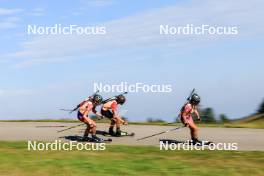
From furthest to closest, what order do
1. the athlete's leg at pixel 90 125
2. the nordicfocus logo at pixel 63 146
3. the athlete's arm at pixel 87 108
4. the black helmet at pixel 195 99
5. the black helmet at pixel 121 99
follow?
the black helmet at pixel 121 99 → the athlete's arm at pixel 87 108 → the athlete's leg at pixel 90 125 → the black helmet at pixel 195 99 → the nordicfocus logo at pixel 63 146

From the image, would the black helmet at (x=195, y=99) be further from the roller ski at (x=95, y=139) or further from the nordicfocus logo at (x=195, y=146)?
the roller ski at (x=95, y=139)

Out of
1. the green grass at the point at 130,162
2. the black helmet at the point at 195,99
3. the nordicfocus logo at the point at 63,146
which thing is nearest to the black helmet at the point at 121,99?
the nordicfocus logo at the point at 63,146

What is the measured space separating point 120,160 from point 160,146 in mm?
3841

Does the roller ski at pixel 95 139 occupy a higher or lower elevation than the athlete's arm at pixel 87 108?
lower

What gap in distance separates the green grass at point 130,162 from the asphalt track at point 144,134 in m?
2.82

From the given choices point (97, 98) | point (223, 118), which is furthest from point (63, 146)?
point (223, 118)

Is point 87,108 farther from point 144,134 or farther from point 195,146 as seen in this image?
point 195,146

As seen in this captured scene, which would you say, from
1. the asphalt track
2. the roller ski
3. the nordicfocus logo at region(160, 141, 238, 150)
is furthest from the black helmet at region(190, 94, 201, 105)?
the roller ski

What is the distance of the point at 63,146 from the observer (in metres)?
17.7

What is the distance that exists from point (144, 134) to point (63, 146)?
16.0 ft

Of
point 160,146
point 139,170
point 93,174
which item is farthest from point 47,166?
point 160,146

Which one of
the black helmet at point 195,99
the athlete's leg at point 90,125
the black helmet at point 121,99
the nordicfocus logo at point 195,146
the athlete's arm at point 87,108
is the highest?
the black helmet at point 121,99

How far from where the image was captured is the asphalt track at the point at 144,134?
64.6 ft

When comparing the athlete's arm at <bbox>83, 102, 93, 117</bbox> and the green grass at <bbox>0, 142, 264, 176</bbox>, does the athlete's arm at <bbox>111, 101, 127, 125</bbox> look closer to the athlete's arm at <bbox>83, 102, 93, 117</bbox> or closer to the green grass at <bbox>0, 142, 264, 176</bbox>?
the athlete's arm at <bbox>83, 102, 93, 117</bbox>
